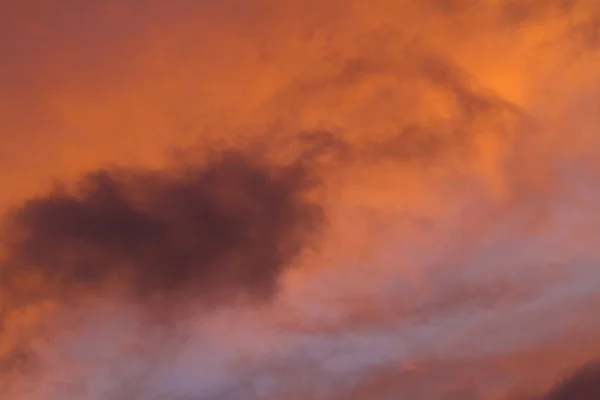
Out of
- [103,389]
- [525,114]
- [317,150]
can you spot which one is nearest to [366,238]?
[317,150]

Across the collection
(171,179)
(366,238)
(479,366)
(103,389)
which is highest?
(171,179)

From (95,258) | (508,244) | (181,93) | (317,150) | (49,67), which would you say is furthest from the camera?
(508,244)

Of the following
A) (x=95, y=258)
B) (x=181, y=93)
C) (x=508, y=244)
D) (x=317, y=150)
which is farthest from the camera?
(x=508, y=244)

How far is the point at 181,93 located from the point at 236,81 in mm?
356

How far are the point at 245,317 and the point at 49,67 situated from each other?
8.59 feet

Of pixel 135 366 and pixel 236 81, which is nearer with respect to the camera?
pixel 236 81

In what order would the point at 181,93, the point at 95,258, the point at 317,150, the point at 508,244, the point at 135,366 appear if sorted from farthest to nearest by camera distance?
the point at 135,366
the point at 508,244
the point at 95,258
the point at 317,150
the point at 181,93

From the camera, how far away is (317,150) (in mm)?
4664

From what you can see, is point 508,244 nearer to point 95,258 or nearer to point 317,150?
point 317,150

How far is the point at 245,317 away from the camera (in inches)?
223

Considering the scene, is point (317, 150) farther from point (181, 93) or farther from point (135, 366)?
point (135, 366)

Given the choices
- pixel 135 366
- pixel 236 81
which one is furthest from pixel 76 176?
pixel 135 366

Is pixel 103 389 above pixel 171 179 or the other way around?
the other way around

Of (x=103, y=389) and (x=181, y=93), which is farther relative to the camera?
(x=103, y=389)
